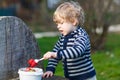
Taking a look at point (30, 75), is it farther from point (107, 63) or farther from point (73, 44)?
point (107, 63)

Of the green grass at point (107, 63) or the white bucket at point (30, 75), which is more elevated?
the white bucket at point (30, 75)

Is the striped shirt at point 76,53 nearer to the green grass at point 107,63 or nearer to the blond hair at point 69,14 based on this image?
the blond hair at point 69,14

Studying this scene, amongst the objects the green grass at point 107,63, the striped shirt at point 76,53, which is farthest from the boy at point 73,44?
the green grass at point 107,63

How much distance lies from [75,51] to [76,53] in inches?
0.8

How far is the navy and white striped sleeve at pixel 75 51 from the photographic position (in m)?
4.48

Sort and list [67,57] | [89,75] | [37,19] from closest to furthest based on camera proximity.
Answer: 1. [67,57]
2. [89,75]
3. [37,19]

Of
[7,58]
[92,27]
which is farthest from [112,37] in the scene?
[7,58]

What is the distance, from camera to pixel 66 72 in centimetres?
484

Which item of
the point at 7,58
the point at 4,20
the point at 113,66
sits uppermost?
the point at 4,20

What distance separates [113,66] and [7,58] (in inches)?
163

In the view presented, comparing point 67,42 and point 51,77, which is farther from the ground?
point 67,42

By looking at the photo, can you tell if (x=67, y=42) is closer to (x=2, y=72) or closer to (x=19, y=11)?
(x=2, y=72)

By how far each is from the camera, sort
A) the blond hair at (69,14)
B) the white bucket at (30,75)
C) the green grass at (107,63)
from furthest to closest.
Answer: the green grass at (107,63) → the blond hair at (69,14) → the white bucket at (30,75)

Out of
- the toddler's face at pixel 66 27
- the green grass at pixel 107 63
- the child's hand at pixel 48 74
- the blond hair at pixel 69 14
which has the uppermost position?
the blond hair at pixel 69 14
